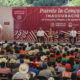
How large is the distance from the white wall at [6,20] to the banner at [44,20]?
340 millimetres

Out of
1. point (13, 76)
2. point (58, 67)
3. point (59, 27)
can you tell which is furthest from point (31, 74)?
point (59, 27)

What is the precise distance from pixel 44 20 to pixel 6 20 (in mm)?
3186

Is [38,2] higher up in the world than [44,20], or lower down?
higher up

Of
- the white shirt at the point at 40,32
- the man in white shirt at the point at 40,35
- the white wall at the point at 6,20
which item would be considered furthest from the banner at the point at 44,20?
the white shirt at the point at 40,32

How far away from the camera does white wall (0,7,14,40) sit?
89.3ft

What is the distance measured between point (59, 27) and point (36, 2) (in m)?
34.5

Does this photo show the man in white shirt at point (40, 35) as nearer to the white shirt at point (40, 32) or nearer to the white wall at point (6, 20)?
the white shirt at point (40, 32)

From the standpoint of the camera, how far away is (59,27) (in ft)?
88.0

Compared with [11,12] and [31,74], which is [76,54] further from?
[11,12]

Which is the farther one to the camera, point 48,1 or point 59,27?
point 48,1

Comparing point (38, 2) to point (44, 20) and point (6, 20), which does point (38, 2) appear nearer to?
point (6, 20)

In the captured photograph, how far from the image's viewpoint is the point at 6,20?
27266 mm

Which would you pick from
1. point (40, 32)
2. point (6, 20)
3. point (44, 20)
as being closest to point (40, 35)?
A: point (40, 32)

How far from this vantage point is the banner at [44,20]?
87.9ft
